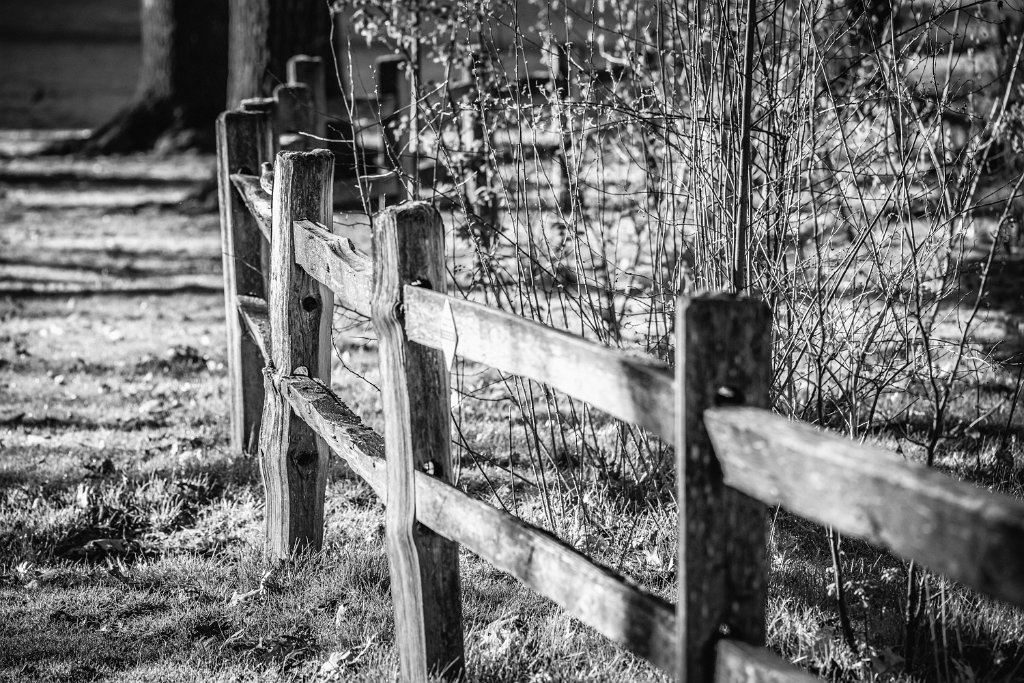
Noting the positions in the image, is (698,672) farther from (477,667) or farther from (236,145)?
(236,145)

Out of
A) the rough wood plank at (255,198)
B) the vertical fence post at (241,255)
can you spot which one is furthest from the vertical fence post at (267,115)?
the rough wood plank at (255,198)

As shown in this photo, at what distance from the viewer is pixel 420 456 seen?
9.48 ft

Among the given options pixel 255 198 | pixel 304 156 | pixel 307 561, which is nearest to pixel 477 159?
pixel 255 198

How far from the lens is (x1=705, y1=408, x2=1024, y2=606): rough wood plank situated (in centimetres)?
142

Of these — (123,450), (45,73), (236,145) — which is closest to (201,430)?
(123,450)

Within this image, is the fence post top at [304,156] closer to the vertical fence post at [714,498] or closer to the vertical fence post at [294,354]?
the vertical fence post at [294,354]

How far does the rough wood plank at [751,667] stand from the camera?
1.85 m

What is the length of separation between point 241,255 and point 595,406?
322 cm

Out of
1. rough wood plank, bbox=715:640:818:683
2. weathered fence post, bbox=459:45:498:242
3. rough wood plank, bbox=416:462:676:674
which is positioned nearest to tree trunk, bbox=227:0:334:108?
weathered fence post, bbox=459:45:498:242

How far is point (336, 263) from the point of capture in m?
3.35

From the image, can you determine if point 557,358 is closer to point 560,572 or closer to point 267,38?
point 560,572

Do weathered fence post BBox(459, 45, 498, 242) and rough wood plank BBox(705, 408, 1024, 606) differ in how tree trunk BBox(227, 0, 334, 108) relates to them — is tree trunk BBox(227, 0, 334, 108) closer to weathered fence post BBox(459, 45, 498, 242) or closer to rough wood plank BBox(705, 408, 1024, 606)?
weathered fence post BBox(459, 45, 498, 242)

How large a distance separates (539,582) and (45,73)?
92.1 feet

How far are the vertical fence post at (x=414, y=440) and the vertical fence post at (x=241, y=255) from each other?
2.32 metres
